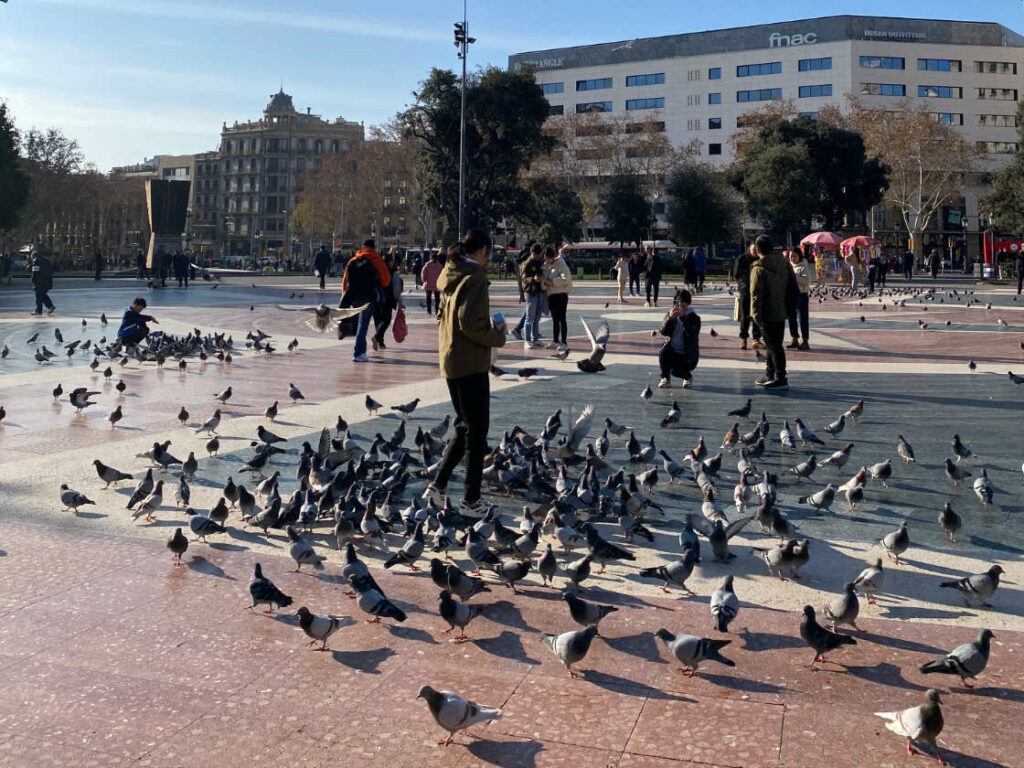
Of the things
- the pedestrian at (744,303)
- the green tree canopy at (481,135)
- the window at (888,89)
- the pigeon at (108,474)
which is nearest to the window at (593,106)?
the window at (888,89)

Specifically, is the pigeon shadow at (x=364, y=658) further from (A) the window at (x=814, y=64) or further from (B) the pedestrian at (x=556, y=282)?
(A) the window at (x=814, y=64)

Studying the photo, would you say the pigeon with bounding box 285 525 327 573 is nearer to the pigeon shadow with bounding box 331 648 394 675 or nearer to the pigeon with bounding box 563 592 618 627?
the pigeon shadow with bounding box 331 648 394 675

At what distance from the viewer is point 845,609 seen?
4.31 meters

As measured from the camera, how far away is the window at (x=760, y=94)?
8662cm

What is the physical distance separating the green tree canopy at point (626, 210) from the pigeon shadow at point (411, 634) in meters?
64.1

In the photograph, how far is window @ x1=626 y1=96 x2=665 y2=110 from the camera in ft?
299

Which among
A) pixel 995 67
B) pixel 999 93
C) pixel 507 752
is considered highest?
pixel 995 67

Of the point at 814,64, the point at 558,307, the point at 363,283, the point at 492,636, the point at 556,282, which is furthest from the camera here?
the point at 814,64

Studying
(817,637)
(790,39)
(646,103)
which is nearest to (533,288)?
(817,637)

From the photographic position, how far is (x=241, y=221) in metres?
143

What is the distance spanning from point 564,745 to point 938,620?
2.12 m

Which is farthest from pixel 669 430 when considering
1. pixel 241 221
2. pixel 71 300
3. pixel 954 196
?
pixel 241 221

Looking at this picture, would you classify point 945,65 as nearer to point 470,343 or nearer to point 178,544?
point 470,343

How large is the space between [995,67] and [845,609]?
95158mm
